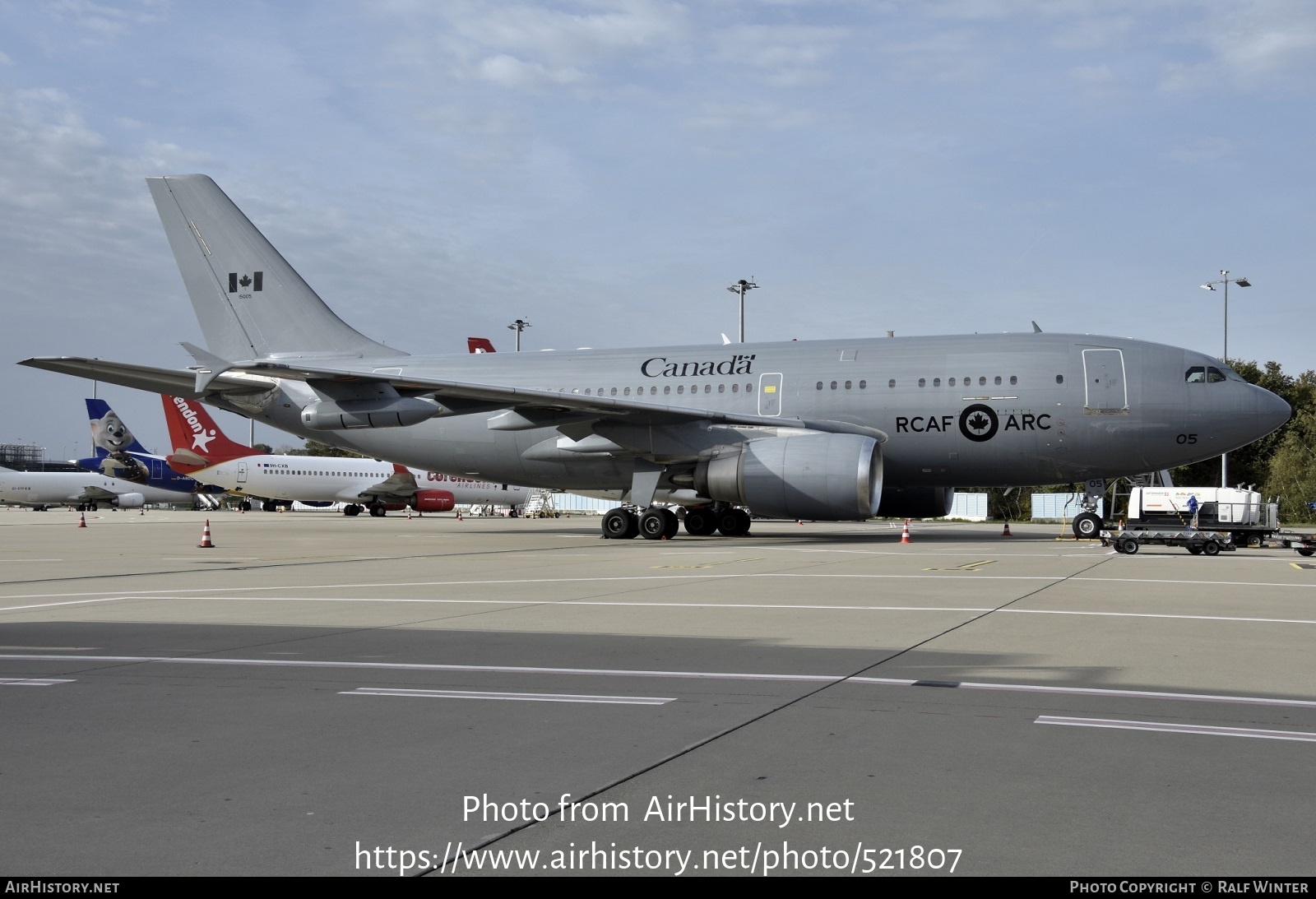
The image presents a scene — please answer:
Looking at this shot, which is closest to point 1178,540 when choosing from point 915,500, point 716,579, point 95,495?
point 915,500

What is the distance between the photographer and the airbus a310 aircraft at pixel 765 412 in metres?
20.4

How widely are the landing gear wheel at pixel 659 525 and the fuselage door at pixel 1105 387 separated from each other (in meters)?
8.60

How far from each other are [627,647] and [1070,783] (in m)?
3.81

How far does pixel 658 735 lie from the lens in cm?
462

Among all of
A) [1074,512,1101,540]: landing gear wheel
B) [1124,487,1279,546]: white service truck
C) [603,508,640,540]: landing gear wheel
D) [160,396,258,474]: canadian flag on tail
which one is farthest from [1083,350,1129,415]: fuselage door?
[160,396,258,474]: canadian flag on tail

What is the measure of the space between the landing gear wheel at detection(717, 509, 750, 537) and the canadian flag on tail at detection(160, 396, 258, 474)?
110 ft

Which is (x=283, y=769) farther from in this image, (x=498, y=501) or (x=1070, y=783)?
(x=498, y=501)

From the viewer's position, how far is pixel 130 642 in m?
7.50

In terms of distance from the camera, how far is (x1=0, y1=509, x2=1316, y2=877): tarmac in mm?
3211

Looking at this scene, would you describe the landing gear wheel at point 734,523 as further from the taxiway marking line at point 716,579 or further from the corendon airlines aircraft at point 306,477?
the corendon airlines aircraft at point 306,477

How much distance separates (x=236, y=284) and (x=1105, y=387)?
20.3 m

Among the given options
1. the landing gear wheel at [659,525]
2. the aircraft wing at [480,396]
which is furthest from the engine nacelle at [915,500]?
the landing gear wheel at [659,525]

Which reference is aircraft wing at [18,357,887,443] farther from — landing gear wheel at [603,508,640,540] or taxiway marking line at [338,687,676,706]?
taxiway marking line at [338,687,676,706]

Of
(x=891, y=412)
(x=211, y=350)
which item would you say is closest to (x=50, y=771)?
(x=891, y=412)
